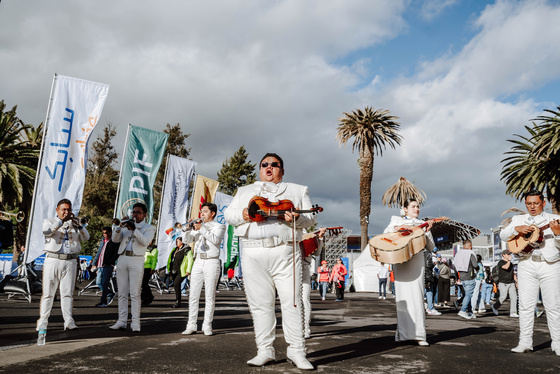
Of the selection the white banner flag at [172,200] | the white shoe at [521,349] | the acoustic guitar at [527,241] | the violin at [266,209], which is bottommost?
the white shoe at [521,349]

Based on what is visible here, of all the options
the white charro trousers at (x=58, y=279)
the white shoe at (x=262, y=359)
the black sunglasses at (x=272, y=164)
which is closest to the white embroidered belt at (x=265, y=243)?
the black sunglasses at (x=272, y=164)

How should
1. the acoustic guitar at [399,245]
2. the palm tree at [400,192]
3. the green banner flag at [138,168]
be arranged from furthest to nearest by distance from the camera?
the palm tree at [400,192] < the green banner flag at [138,168] < the acoustic guitar at [399,245]

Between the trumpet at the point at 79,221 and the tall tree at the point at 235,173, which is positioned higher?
the tall tree at the point at 235,173

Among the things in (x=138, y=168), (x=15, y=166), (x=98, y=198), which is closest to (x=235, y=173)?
(x=98, y=198)

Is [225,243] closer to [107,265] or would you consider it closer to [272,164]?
[107,265]

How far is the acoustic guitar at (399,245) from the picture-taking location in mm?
6520

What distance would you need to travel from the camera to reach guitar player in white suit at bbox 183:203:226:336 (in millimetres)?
7363

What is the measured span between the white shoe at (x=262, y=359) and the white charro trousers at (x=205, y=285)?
2.59 meters

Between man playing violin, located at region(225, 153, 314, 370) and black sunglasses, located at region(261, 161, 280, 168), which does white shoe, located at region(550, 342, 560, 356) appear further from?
black sunglasses, located at region(261, 161, 280, 168)

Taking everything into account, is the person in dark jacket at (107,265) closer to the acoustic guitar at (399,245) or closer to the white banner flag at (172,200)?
the white banner flag at (172,200)

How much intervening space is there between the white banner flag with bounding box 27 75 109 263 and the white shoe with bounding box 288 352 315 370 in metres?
7.30

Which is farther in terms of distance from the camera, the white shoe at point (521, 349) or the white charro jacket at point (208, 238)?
the white charro jacket at point (208, 238)

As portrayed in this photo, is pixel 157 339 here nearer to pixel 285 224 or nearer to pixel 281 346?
pixel 281 346

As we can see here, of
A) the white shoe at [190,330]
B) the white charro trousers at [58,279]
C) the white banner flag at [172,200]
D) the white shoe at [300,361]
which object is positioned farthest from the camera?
the white banner flag at [172,200]
